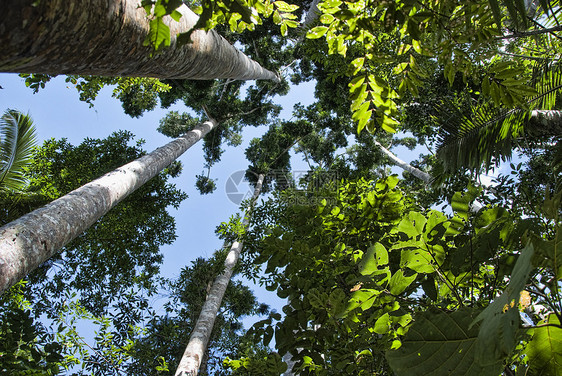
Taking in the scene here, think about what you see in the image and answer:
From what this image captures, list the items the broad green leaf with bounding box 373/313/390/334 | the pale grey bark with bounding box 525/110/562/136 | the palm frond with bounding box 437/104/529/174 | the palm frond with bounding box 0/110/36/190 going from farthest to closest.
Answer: the palm frond with bounding box 0/110/36/190
the pale grey bark with bounding box 525/110/562/136
the palm frond with bounding box 437/104/529/174
the broad green leaf with bounding box 373/313/390/334

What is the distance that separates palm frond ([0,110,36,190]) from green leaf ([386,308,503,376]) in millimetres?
7157

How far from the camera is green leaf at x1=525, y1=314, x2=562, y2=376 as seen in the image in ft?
2.38

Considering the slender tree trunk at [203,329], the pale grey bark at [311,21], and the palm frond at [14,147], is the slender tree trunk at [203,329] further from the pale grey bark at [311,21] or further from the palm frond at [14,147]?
the palm frond at [14,147]

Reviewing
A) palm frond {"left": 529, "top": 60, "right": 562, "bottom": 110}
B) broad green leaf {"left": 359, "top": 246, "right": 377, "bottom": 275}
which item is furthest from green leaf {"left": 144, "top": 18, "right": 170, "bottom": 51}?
palm frond {"left": 529, "top": 60, "right": 562, "bottom": 110}

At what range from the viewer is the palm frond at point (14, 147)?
562 centimetres

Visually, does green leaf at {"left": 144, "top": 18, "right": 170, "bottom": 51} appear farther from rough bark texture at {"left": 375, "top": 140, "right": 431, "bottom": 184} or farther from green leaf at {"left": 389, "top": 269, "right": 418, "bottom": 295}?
rough bark texture at {"left": 375, "top": 140, "right": 431, "bottom": 184}

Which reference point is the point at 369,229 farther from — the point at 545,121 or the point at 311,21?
the point at 311,21

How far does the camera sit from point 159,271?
916cm

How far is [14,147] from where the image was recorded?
18.6ft

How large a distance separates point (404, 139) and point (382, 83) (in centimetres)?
1841

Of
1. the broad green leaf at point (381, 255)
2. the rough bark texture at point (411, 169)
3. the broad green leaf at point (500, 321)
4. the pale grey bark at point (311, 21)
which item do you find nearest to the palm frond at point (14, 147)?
the pale grey bark at point (311, 21)

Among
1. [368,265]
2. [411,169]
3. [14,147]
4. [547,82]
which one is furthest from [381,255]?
[411,169]

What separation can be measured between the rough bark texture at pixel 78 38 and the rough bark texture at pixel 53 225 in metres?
1.90

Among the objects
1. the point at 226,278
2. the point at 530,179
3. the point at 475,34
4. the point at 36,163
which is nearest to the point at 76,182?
the point at 36,163
